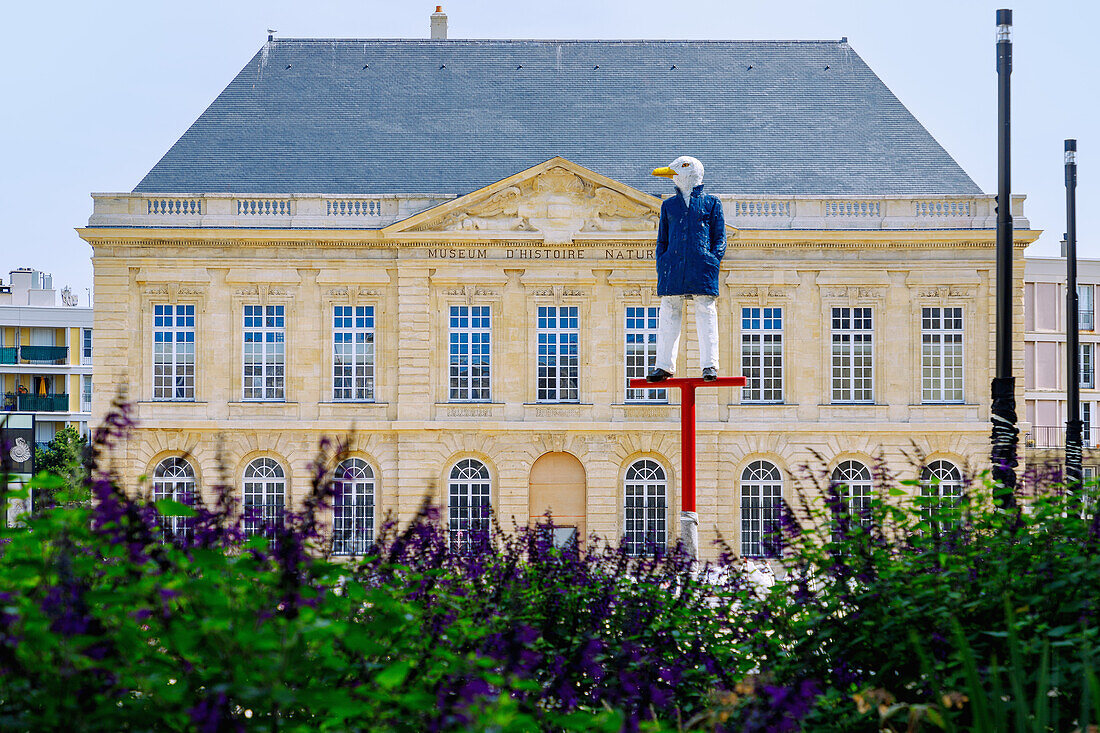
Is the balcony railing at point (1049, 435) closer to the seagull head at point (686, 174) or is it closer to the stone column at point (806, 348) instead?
the stone column at point (806, 348)

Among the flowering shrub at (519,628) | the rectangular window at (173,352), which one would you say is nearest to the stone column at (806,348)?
the rectangular window at (173,352)

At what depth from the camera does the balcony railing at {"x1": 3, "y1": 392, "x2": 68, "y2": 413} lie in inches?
2063

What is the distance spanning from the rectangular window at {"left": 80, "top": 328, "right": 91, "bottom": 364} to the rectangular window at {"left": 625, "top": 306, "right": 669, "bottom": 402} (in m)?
39.8

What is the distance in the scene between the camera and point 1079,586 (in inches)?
194

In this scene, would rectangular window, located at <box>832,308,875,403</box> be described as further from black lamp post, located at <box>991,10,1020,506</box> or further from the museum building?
black lamp post, located at <box>991,10,1020,506</box>

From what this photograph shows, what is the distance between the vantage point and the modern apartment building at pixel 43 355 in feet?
175

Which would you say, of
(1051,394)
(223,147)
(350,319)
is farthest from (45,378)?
(1051,394)

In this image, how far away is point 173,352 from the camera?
949 inches

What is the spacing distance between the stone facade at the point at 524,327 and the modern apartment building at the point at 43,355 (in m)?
33.2

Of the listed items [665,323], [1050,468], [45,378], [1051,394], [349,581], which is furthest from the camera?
[45,378]

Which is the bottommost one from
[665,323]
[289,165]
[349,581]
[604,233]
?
[349,581]

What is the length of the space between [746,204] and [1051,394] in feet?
89.3

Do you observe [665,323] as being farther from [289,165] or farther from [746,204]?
[289,165]

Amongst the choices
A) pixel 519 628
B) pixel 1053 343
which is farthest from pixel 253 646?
pixel 1053 343
